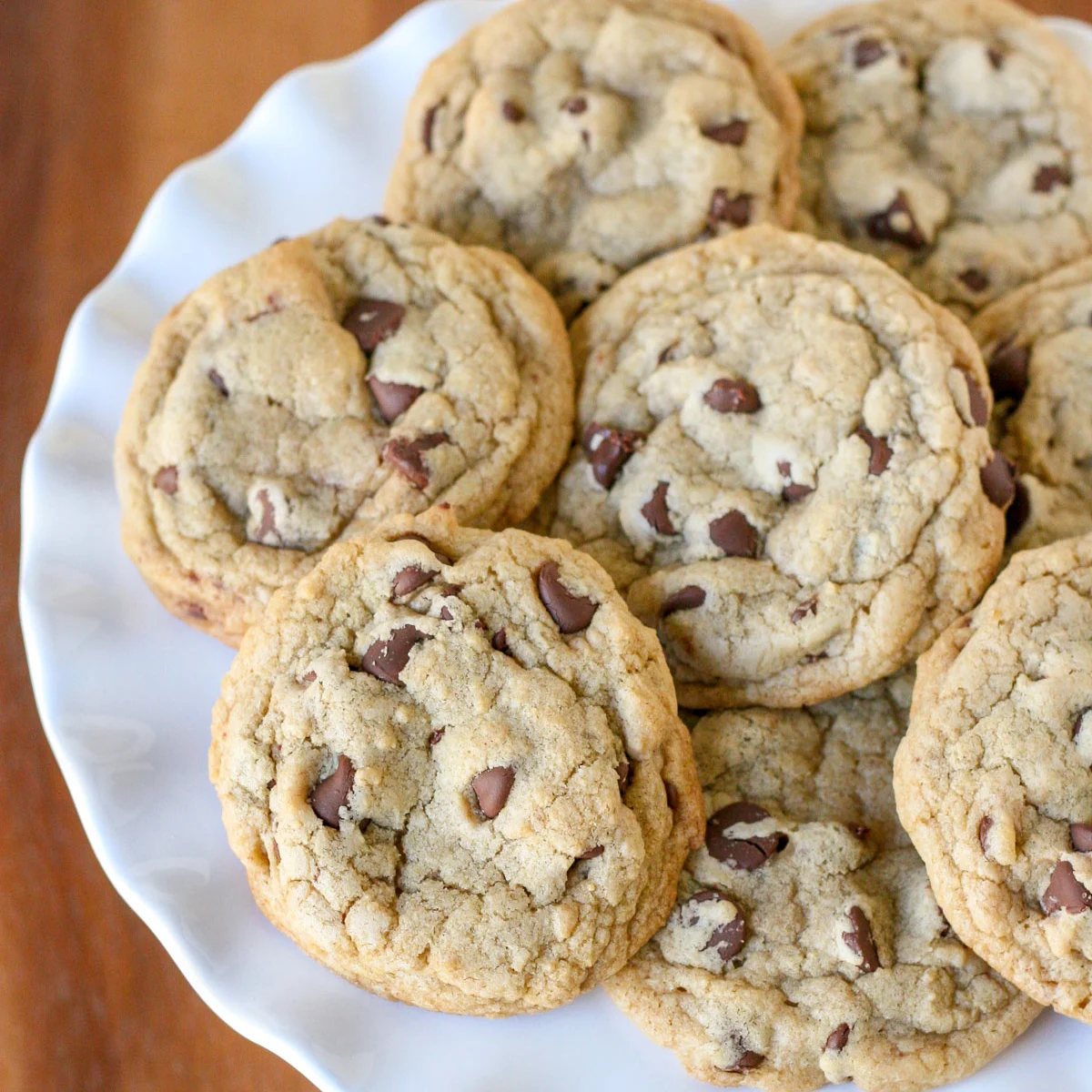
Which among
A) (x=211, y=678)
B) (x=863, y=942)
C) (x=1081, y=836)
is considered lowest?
(x=863, y=942)

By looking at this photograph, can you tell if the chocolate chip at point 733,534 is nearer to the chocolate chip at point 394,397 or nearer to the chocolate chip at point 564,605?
the chocolate chip at point 564,605

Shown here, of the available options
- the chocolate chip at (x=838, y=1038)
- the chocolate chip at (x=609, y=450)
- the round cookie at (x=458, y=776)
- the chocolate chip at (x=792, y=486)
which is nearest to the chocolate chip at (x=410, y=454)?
the round cookie at (x=458, y=776)

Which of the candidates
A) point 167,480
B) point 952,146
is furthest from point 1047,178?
point 167,480

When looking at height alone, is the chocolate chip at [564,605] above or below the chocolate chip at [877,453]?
below

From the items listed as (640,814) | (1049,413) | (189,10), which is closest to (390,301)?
(640,814)

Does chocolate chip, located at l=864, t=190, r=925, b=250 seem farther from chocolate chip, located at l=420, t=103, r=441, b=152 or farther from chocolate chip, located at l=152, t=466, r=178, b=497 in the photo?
chocolate chip, located at l=152, t=466, r=178, b=497

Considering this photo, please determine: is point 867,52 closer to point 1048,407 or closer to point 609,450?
point 1048,407

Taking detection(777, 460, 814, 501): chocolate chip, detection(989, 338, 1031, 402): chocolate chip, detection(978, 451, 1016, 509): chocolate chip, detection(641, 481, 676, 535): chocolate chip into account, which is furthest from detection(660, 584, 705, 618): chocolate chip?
detection(989, 338, 1031, 402): chocolate chip
